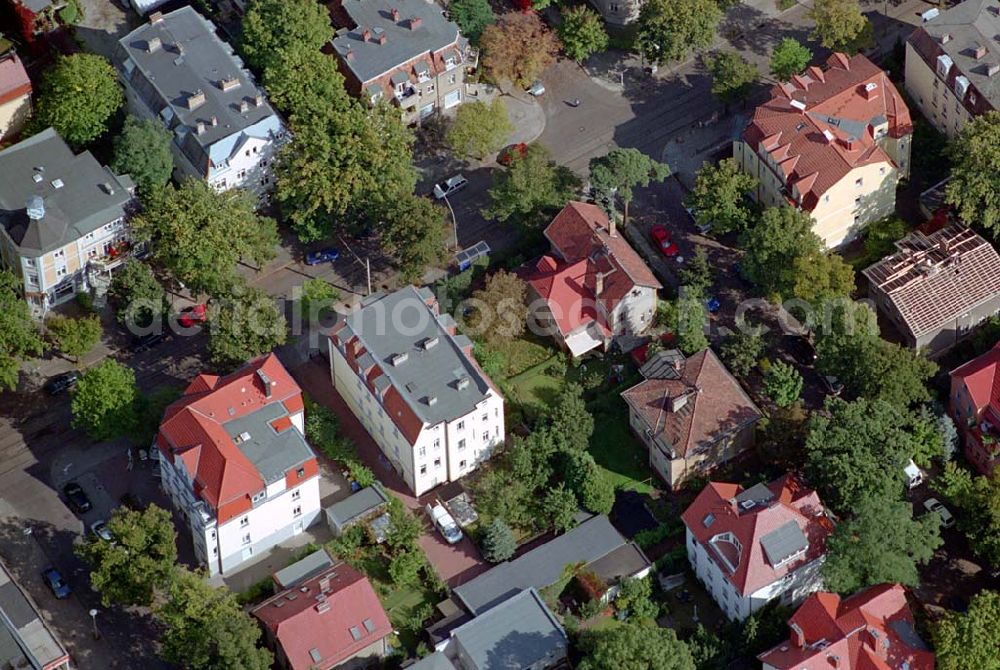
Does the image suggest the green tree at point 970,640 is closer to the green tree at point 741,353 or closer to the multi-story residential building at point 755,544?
the multi-story residential building at point 755,544

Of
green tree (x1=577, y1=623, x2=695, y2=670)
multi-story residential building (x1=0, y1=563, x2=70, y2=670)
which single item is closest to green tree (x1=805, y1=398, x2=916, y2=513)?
green tree (x1=577, y1=623, x2=695, y2=670)

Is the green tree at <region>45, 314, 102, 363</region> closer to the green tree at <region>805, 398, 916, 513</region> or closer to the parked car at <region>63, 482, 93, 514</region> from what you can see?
the parked car at <region>63, 482, 93, 514</region>

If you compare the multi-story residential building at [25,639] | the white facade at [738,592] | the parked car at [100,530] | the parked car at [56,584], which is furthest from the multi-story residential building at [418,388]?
the multi-story residential building at [25,639]

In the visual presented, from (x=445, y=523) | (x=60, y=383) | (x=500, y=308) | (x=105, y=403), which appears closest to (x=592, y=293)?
(x=500, y=308)

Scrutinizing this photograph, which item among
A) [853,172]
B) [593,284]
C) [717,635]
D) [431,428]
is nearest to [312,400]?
[431,428]

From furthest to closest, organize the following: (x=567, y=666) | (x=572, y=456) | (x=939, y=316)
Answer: (x=939, y=316), (x=572, y=456), (x=567, y=666)

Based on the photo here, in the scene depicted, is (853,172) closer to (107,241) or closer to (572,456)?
(572,456)
